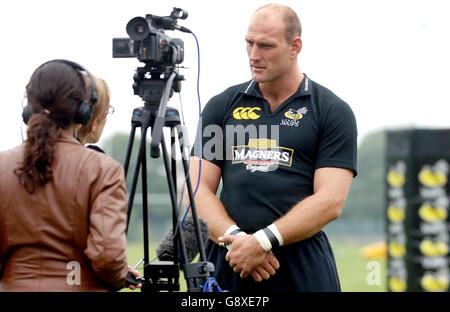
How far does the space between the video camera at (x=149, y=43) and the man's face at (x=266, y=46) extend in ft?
2.12

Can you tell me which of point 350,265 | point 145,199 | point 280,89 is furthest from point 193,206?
point 350,265

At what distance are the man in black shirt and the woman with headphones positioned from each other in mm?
1136

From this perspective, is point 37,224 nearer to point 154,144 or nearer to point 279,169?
point 154,144

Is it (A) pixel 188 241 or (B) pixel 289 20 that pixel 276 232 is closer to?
(A) pixel 188 241

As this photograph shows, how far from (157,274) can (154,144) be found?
2.46ft

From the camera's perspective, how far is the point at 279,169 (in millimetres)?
4324

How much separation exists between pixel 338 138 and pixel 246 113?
0.55 metres

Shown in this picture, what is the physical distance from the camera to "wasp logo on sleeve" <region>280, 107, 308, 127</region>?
14.3 ft

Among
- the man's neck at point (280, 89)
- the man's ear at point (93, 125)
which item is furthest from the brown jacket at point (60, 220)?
the man's neck at point (280, 89)

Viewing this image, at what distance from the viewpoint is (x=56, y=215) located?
314 cm

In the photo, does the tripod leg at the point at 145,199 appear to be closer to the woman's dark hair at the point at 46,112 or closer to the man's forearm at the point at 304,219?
the woman's dark hair at the point at 46,112

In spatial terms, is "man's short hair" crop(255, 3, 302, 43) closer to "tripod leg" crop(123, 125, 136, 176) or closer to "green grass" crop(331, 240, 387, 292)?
"tripod leg" crop(123, 125, 136, 176)

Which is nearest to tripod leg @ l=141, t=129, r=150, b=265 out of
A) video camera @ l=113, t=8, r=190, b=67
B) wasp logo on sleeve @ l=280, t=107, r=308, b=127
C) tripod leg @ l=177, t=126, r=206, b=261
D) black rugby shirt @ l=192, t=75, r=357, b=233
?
tripod leg @ l=177, t=126, r=206, b=261

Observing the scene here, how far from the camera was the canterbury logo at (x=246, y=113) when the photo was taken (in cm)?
443
